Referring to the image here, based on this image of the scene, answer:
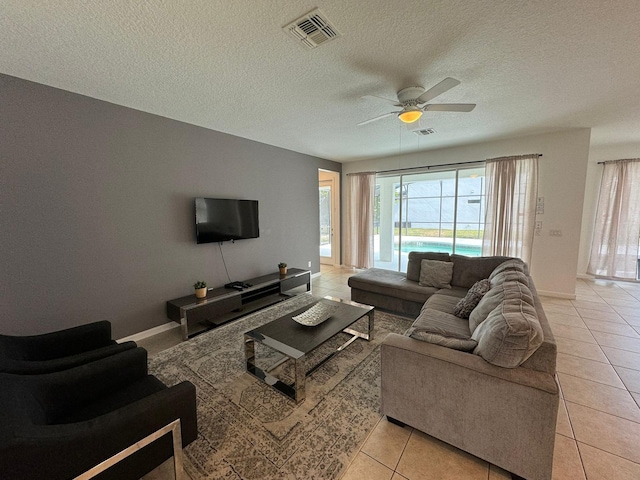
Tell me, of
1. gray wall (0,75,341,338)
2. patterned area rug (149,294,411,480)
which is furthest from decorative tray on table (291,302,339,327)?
gray wall (0,75,341,338)

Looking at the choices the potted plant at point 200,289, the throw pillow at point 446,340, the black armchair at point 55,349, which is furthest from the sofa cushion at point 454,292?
the black armchair at point 55,349

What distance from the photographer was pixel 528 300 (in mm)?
1814

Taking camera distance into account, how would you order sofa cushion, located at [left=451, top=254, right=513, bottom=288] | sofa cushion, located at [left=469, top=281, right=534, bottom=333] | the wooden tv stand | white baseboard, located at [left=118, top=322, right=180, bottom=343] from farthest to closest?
sofa cushion, located at [left=451, top=254, right=513, bottom=288], the wooden tv stand, white baseboard, located at [left=118, top=322, right=180, bottom=343], sofa cushion, located at [left=469, top=281, right=534, bottom=333]

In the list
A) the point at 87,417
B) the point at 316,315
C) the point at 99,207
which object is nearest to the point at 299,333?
the point at 316,315

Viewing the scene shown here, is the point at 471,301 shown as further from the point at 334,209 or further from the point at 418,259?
Answer: the point at 334,209

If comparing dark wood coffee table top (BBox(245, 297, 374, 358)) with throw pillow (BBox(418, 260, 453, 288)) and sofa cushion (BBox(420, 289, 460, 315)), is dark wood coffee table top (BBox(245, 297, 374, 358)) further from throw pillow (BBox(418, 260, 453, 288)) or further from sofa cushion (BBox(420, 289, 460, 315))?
throw pillow (BBox(418, 260, 453, 288))

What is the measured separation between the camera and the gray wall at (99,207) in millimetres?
2254

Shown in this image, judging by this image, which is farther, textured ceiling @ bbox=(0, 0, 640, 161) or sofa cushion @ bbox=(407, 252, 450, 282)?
sofa cushion @ bbox=(407, 252, 450, 282)

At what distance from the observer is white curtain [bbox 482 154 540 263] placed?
13.9 feet

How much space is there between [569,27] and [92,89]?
3.95 m

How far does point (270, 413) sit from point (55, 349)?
5.44 ft

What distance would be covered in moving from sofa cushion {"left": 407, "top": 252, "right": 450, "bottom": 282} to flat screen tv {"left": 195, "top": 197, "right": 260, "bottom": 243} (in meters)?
2.55

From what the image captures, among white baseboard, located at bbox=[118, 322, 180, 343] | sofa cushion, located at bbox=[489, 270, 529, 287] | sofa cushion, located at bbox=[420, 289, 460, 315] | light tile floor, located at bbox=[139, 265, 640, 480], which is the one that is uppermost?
sofa cushion, located at bbox=[489, 270, 529, 287]

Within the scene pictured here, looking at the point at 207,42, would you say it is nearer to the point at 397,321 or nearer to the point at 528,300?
the point at 528,300
